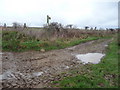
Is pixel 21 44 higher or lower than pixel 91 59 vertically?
higher

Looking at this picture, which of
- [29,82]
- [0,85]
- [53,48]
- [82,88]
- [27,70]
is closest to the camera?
[82,88]

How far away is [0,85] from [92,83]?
3.23m

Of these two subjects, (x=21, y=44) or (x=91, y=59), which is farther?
(x=21, y=44)

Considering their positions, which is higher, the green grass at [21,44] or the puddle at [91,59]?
the green grass at [21,44]

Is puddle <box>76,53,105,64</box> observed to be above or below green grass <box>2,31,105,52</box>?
below

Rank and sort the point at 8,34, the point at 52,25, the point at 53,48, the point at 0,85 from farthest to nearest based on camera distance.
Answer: the point at 52,25
the point at 8,34
the point at 53,48
the point at 0,85

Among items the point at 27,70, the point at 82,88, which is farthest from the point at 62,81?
the point at 27,70

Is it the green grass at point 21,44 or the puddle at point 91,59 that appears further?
the green grass at point 21,44

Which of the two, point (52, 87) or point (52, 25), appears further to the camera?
point (52, 25)

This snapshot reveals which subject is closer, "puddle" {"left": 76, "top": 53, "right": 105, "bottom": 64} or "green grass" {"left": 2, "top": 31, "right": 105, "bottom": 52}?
"puddle" {"left": 76, "top": 53, "right": 105, "bottom": 64}

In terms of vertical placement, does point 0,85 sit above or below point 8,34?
below

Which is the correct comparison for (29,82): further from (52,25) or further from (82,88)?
(52,25)

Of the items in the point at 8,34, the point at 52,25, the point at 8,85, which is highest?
the point at 52,25

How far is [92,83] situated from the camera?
562cm
